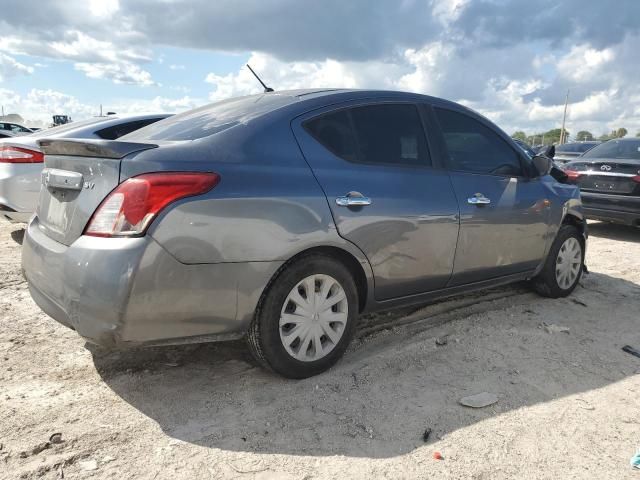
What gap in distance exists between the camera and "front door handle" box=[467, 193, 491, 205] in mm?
3815

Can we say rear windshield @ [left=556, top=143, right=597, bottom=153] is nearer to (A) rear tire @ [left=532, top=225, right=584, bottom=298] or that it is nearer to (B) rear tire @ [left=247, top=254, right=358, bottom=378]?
(A) rear tire @ [left=532, top=225, right=584, bottom=298]

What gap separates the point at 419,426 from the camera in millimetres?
2730

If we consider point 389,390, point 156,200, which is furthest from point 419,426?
point 156,200

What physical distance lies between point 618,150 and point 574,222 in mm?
4379

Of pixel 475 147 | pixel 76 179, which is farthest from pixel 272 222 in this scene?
pixel 475 147

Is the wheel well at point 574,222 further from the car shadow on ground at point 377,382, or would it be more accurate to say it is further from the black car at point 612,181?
the black car at point 612,181

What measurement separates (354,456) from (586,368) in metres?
1.82

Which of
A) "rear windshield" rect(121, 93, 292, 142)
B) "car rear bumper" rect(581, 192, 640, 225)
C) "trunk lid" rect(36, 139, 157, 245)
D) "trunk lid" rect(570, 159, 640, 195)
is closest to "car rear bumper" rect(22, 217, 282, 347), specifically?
"trunk lid" rect(36, 139, 157, 245)

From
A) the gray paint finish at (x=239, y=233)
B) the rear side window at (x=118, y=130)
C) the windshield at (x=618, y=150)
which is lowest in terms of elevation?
the gray paint finish at (x=239, y=233)

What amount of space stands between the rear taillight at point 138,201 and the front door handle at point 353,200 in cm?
84

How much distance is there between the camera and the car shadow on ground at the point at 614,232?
26.6 feet

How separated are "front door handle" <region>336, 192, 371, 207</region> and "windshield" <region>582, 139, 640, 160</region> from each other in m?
6.53

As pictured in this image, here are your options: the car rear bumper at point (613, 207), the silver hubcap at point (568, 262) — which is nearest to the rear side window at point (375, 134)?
the silver hubcap at point (568, 262)

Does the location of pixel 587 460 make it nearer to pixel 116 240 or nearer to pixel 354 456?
pixel 354 456
